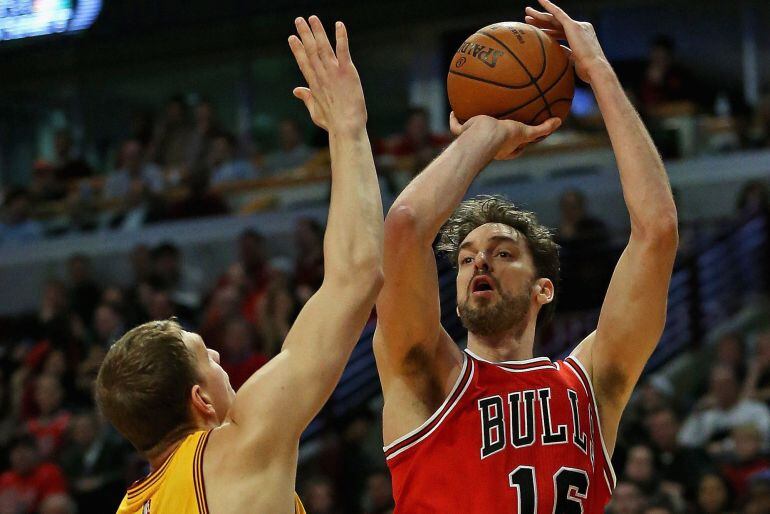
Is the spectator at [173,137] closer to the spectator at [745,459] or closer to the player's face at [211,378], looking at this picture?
the spectator at [745,459]

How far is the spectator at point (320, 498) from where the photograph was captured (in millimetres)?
8117

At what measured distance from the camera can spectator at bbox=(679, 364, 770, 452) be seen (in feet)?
26.2

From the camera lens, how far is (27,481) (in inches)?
368

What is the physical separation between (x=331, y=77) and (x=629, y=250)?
1.27 m

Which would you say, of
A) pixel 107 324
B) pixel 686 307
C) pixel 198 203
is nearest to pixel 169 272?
pixel 107 324

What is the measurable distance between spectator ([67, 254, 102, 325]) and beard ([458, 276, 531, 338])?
8.25m

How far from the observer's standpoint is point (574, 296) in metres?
9.63

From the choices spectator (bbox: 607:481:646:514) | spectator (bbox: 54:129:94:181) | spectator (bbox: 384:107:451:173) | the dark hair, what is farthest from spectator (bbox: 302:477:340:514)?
spectator (bbox: 54:129:94:181)

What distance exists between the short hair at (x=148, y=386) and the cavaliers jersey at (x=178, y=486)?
76 mm

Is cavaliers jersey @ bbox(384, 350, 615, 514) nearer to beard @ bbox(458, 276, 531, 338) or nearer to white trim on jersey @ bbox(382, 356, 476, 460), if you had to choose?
white trim on jersey @ bbox(382, 356, 476, 460)

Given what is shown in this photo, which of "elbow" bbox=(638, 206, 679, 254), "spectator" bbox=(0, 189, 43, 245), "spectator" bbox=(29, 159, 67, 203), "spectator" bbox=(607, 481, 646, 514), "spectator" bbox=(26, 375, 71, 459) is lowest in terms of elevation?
"spectator" bbox=(26, 375, 71, 459)

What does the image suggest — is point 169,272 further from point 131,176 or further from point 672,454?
point 672,454

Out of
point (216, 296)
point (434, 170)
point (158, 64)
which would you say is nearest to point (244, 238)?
point (216, 296)

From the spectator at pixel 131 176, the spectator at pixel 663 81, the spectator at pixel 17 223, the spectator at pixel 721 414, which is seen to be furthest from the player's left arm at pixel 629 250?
the spectator at pixel 17 223
